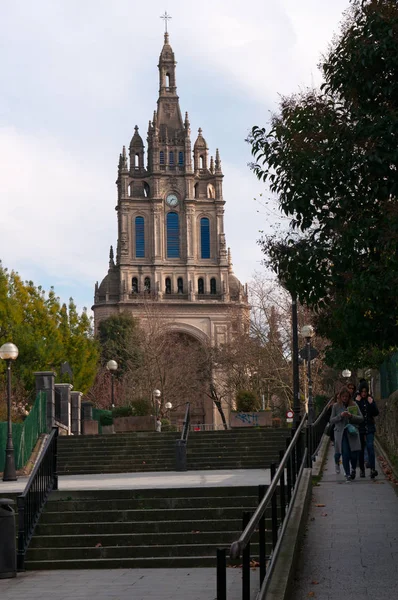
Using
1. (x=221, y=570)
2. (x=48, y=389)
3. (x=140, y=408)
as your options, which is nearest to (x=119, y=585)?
(x=221, y=570)

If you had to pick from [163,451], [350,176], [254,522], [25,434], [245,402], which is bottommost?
[254,522]

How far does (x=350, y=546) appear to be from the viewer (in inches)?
460

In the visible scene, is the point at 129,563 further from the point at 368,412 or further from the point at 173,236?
the point at 173,236

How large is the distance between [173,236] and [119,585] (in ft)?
310

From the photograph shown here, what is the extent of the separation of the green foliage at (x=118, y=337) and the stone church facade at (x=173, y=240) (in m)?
4.51

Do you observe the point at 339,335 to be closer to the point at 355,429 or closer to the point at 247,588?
the point at 355,429

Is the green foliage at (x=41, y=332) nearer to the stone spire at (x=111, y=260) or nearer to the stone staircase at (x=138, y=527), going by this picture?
the stone staircase at (x=138, y=527)

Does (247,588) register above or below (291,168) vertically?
below

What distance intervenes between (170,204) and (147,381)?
39675mm

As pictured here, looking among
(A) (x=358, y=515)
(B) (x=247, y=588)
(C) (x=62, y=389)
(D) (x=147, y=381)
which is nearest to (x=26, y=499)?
(A) (x=358, y=515)

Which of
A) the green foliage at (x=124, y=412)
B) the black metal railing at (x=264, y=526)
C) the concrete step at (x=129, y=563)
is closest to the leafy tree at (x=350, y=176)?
the black metal railing at (x=264, y=526)

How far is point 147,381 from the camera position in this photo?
228 feet

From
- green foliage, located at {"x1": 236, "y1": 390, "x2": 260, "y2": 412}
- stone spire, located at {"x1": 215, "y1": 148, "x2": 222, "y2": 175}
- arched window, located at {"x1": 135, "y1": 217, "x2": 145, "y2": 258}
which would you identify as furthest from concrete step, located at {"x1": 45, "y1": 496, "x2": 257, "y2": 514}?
stone spire, located at {"x1": 215, "y1": 148, "x2": 222, "y2": 175}

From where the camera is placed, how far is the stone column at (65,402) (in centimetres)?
3478
